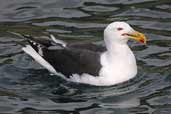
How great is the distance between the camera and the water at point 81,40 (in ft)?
39.6

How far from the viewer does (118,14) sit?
15.9 metres

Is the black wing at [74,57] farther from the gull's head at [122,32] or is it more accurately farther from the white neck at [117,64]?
the gull's head at [122,32]

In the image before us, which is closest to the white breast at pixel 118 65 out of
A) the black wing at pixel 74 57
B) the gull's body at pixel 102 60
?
the gull's body at pixel 102 60

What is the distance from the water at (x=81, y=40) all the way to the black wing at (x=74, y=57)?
0.24 meters

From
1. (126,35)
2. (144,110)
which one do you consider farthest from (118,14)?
(144,110)

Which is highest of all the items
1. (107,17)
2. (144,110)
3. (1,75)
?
(107,17)

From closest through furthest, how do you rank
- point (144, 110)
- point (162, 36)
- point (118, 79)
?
point (144, 110) → point (118, 79) → point (162, 36)

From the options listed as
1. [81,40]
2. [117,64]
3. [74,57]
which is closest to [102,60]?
[117,64]

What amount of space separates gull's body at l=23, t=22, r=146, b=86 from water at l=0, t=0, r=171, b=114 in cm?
15

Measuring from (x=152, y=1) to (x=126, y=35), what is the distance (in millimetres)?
3704

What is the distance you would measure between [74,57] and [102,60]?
1.51ft

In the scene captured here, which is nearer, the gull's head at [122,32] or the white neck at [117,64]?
the white neck at [117,64]

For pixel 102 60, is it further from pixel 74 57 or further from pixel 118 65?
pixel 74 57

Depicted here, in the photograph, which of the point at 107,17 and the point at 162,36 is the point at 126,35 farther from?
the point at 107,17
